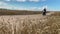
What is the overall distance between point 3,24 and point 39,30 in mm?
1332

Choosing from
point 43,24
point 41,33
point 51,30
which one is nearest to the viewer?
point 41,33

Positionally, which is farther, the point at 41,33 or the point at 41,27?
the point at 41,27

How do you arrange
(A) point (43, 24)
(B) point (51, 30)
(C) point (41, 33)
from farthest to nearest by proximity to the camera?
(A) point (43, 24) < (B) point (51, 30) < (C) point (41, 33)

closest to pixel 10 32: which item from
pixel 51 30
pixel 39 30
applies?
pixel 39 30

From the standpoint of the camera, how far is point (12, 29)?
5.54 metres

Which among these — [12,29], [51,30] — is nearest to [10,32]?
[12,29]

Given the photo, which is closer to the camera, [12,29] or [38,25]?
[12,29]

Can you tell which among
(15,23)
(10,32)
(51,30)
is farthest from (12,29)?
(51,30)

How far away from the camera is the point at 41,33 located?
5.30m

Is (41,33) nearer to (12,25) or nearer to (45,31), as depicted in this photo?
(45,31)

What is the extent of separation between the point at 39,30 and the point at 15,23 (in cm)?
106

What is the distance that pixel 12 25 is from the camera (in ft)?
19.3

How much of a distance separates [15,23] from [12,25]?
20cm

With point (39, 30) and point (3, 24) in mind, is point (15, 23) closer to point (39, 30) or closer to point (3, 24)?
point (3, 24)
